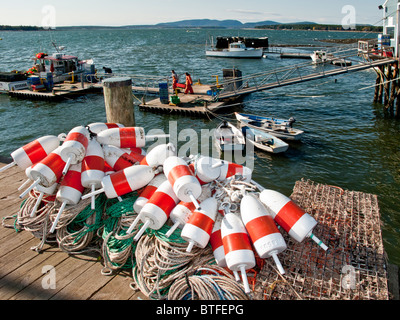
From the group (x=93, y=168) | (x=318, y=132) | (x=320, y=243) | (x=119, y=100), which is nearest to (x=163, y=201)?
(x=93, y=168)

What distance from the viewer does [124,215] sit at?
4902mm

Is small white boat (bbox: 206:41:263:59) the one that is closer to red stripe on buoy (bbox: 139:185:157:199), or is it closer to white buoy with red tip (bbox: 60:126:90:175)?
white buoy with red tip (bbox: 60:126:90:175)

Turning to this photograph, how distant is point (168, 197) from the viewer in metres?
4.69

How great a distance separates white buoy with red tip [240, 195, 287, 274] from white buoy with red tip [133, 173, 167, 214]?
1476 mm

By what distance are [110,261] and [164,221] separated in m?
1.05

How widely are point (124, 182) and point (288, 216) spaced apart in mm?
2598

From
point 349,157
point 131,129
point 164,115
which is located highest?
point 131,129

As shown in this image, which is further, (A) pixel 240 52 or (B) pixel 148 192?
(A) pixel 240 52

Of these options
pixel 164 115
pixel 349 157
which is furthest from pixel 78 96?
pixel 349 157

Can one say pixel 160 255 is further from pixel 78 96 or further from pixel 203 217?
pixel 78 96

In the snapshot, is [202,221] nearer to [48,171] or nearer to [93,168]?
[93,168]

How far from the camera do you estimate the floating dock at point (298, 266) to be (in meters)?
3.66
